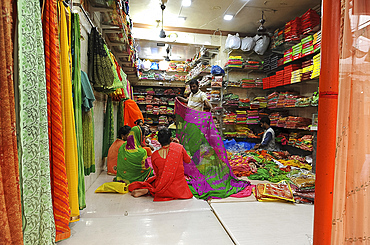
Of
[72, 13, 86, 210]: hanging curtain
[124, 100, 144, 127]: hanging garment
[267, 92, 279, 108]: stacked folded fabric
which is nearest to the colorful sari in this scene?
[72, 13, 86, 210]: hanging curtain

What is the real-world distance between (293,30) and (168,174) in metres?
4.47

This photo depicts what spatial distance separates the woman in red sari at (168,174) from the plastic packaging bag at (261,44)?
15.2ft

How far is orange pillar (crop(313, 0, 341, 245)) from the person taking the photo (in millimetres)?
780

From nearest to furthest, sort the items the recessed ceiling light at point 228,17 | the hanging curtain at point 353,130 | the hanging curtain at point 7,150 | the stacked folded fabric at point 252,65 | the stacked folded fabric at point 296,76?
the hanging curtain at point 353,130
the hanging curtain at point 7,150
the stacked folded fabric at point 296,76
the recessed ceiling light at point 228,17
the stacked folded fabric at point 252,65

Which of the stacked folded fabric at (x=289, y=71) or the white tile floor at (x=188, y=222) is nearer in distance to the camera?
the white tile floor at (x=188, y=222)

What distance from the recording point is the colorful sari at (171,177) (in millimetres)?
2531

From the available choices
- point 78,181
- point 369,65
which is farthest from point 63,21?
point 369,65

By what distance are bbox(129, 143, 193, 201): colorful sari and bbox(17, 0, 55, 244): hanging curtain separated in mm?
1369

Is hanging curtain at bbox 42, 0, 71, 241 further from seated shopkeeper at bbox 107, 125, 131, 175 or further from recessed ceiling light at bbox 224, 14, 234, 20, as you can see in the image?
recessed ceiling light at bbox 224, 14, 234, 20

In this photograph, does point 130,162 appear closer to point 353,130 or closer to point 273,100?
point 353,130

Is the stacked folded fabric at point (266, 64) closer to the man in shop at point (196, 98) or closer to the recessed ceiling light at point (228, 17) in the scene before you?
the recessed ceiling light at point (228, 17)

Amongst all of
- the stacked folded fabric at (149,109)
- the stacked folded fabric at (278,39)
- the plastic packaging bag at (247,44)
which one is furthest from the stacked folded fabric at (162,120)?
the stacked folded fabric at (278,39)

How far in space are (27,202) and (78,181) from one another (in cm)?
71

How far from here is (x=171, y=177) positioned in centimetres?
254
